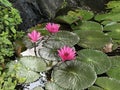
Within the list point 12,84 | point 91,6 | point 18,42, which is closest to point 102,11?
point 91,6

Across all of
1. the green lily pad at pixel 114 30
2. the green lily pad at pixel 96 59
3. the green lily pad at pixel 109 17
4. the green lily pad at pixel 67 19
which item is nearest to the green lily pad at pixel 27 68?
the green lily pad at pixel 96 59

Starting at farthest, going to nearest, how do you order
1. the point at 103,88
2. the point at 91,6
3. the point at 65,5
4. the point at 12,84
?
the point at 91,6, the point at 65,5, the point at 103,88, the point at 12,84

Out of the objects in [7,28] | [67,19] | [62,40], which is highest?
[7,28]

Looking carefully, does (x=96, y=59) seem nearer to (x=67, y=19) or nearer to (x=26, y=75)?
(x=26, y=75)

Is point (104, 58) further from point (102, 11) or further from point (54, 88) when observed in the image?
point (102, 11)

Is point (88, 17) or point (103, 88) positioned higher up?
point (88, 17)

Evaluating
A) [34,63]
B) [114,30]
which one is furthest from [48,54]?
[114,30]
